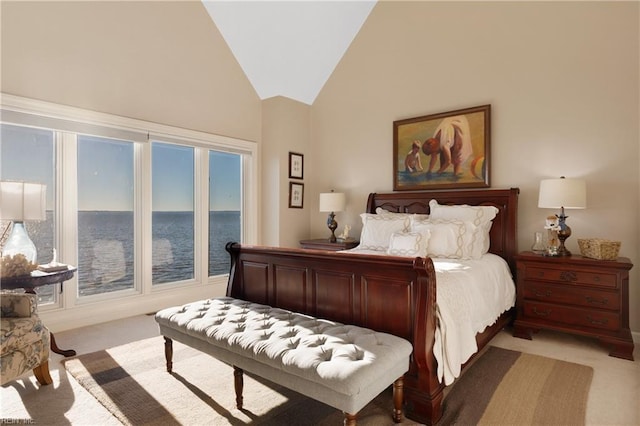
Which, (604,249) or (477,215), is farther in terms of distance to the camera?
(477,215)

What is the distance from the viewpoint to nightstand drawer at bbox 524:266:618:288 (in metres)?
2.94

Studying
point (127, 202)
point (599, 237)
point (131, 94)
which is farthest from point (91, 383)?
point (599, 237)

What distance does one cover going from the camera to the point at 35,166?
341cm

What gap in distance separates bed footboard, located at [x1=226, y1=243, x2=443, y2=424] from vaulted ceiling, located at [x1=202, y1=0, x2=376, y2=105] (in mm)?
3051

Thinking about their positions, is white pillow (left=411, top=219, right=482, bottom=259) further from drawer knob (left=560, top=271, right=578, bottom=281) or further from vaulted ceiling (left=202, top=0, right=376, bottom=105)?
vaulted ceiling (left=202, top=0, right=376, bottom=105)

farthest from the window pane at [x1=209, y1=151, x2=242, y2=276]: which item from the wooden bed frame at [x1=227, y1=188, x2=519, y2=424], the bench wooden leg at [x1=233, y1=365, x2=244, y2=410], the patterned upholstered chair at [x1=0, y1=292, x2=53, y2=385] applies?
the bench wooden leg at [x1=233, y1=365, x2=244, y2=410]

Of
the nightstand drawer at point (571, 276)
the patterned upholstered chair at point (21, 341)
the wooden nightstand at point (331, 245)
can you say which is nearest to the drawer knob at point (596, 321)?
the nightstand drawer at point (571, 276)

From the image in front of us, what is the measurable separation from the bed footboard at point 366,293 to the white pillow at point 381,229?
151 centimetres

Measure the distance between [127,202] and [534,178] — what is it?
4371 mm

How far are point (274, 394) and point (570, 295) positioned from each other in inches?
103

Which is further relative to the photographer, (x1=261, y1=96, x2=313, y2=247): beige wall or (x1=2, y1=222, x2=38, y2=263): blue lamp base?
(x1=261, y1=96, x2=313, y2=247): beige wall

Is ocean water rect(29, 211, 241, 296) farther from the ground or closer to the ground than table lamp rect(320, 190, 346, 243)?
closer to the ground

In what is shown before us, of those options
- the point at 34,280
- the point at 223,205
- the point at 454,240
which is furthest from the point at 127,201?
the point at 454,240

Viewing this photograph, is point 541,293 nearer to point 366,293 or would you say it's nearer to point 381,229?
point 381,229
